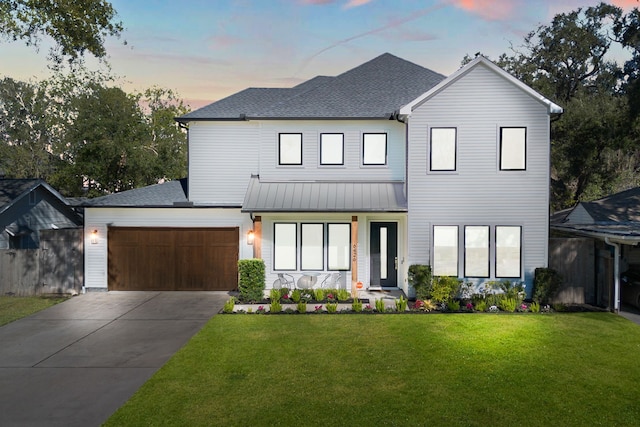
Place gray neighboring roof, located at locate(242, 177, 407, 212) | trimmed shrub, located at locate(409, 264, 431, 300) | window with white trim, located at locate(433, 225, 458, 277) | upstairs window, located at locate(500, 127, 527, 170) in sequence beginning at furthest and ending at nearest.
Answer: gray neighboring roof, located at locate(242, 177, 407, 212) < window with white trim, located at locate(433, 225, 458, 277) < upstairs window, located at locate(500, 127, 527, 170) < trimmed shrub, located at locate(409, 264, 431, 300)

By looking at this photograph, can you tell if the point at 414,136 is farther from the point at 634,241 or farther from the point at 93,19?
the point at 93,19

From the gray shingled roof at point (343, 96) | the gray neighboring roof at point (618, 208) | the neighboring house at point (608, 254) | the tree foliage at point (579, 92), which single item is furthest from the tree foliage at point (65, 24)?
the tree foliage at point (579, 92)

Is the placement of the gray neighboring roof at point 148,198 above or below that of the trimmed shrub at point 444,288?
above

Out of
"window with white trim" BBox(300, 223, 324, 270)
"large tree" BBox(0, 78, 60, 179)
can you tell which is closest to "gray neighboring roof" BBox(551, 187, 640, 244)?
"window with white trim" BBox(300, 223, 324, 270)

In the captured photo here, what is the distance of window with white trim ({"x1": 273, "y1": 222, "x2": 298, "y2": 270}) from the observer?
1730cm

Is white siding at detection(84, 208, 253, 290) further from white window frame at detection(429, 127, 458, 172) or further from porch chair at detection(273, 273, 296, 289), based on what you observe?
white window frame at detection(429, 127, 458, 172)

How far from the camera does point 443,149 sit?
15.7 meters

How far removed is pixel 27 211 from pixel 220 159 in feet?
37.5

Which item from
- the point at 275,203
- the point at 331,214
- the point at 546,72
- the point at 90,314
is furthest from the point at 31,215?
the point at 546,72

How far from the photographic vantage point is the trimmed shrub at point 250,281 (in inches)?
600

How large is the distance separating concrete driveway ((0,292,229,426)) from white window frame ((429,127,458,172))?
866 cm

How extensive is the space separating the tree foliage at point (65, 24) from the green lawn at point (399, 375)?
1065cm

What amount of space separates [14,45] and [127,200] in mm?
6344

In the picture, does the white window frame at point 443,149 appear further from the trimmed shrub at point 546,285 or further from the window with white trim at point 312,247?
the window with white trim at point 312,247
